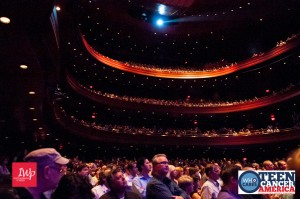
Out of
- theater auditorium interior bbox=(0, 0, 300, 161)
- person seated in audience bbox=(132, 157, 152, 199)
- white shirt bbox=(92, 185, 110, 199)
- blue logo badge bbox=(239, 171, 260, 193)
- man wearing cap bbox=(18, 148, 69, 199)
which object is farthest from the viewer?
theater auditorium interior bbox=(0, 0, 300, 161)

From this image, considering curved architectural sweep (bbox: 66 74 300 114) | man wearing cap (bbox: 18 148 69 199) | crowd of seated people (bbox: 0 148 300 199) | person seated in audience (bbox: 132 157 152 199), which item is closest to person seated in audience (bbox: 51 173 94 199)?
crowd of seated people (bbox: 0 148 300 199)

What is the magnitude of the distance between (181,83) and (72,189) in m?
28.1

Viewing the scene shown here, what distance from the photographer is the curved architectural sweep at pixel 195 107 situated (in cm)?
2317

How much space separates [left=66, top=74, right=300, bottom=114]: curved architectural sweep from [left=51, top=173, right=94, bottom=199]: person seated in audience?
19.3 meters

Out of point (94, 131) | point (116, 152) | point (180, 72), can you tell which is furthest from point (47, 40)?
point (180, 72)

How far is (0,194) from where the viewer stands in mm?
2033

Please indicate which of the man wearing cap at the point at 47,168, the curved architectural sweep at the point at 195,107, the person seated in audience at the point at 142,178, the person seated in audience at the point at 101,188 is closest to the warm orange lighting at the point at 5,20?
the person seated in audience at the point at 101,188

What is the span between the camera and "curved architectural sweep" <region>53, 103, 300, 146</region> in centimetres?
2194

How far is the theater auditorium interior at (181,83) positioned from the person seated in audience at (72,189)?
16726 mm

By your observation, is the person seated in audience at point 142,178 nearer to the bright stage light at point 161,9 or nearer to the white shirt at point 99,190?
the white shirt at point 99,190

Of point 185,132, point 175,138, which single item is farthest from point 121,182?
point 185,132

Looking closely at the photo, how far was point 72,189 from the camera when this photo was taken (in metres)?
2.24

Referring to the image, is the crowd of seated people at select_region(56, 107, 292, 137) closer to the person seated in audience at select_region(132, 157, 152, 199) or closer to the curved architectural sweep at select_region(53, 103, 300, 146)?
the curved architectural sweep at select_region(53, 103, 300, 146)

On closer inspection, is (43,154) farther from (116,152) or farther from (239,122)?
(239,122)
